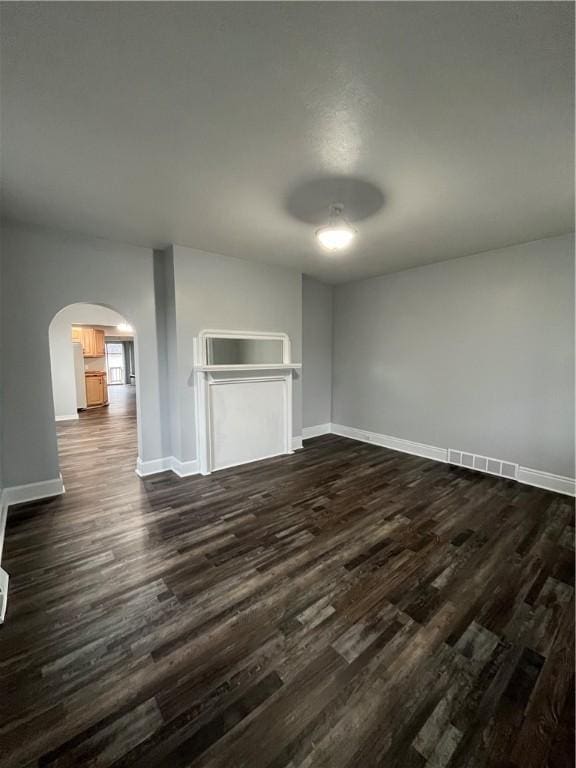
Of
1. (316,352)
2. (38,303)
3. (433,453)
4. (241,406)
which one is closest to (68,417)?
(38,303)

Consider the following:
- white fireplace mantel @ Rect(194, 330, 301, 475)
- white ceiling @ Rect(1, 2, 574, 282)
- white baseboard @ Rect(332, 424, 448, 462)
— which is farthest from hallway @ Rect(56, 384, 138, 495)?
white baseboard @ Rect(332, 424, 448, 462)

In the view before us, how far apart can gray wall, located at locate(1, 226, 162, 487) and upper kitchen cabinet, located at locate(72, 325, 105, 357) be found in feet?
19.6

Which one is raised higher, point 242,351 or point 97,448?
point 242,351

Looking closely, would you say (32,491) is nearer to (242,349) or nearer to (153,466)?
(153,466)

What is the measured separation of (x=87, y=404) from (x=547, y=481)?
32.1 feet

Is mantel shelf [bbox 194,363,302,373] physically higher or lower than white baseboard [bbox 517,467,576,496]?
higher

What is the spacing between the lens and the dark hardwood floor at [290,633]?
1.17m

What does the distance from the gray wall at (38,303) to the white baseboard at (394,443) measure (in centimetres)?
394

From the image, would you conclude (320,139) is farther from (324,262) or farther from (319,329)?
(319,329)

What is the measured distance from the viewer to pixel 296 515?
284cm

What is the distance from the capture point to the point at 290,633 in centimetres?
163

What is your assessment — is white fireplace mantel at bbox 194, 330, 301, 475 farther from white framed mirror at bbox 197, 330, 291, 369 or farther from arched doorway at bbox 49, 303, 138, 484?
arched doorway at bbox 49, 303, 138, 484

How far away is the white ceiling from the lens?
116cm

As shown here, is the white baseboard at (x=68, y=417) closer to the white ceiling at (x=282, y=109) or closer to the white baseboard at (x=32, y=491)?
the white baseboard at (x=32, y=491)
